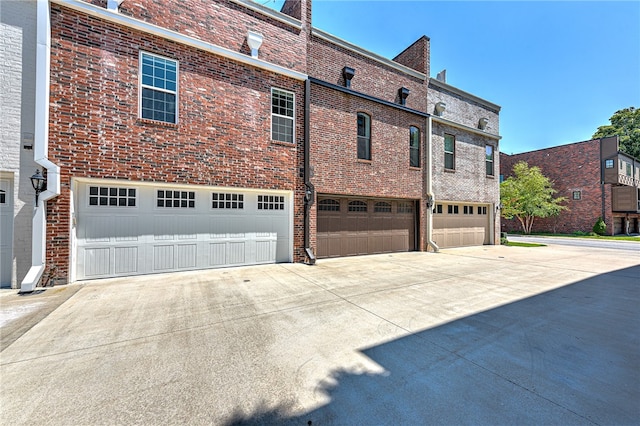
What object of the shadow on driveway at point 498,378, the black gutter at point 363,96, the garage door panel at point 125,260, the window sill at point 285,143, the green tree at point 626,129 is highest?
the green tree at point 626,129

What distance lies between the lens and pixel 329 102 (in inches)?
364

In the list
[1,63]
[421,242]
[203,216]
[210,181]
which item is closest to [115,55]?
[1,63]

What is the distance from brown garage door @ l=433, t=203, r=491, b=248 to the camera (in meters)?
12.7

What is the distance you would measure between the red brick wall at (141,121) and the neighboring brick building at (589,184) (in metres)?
31.6

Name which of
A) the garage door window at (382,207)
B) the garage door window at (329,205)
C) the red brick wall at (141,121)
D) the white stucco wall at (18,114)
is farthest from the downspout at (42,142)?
the garage door window at (382,207)

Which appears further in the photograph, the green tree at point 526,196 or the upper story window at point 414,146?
the green tree at point 526,196

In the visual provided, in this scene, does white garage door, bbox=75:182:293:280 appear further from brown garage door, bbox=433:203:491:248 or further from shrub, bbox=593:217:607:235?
shrub, bbox=593:217:607:235

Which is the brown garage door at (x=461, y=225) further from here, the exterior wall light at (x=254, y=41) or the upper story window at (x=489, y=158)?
the exterior wall light at (x=254, y=41)

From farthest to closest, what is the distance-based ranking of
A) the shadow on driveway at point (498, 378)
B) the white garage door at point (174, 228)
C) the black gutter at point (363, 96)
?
the black gutter at point (363, 96) → the white garage door at point (174, 228) → the shadow on driveway at point (498, 378)

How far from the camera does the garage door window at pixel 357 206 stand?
9.97 m

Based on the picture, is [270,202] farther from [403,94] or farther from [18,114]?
[403,94]

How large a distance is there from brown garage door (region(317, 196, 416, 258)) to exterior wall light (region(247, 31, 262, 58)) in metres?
5.07

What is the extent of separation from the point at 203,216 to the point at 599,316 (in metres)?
8.77

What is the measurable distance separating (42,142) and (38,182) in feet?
2.78
